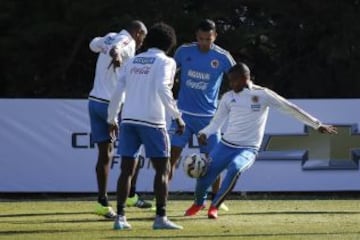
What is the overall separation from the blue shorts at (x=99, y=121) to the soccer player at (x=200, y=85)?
1.15 metres

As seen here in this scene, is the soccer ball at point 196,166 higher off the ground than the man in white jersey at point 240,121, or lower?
lower

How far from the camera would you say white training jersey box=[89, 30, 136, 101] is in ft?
34.1

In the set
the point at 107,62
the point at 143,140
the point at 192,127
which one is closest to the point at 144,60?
the point at 143,140

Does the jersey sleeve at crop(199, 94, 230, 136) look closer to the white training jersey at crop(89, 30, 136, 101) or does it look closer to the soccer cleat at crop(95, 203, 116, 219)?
the white training jersey at crop(89, 30, 136, 101)

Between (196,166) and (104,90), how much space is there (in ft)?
4.28

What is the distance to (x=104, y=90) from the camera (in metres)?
10.5

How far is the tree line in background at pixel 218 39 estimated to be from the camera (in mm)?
17359

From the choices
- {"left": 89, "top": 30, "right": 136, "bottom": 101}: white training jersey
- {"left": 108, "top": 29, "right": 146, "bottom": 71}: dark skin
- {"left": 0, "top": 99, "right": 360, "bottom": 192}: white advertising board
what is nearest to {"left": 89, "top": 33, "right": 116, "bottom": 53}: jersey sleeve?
{"left": 89, "top": 30, "right": 136, "bottom": 101}: white training jersey

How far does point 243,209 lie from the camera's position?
1207 centimetres

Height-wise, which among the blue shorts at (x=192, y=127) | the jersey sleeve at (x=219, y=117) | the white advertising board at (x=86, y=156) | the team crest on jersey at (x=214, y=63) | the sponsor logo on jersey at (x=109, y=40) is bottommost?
the white advertising board at (x=86, y=156)

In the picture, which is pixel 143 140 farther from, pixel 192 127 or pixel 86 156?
pixel 86 156

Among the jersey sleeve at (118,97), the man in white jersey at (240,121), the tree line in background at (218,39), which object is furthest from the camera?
the tree line in background at (218,39)

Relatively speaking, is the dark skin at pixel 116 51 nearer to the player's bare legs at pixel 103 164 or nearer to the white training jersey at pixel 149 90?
the white training jersey at pixel 149 90

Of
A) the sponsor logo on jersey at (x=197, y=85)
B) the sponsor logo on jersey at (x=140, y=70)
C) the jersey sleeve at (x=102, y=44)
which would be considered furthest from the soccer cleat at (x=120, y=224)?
the sponsor logo on jersey at (x=197, y=85)
